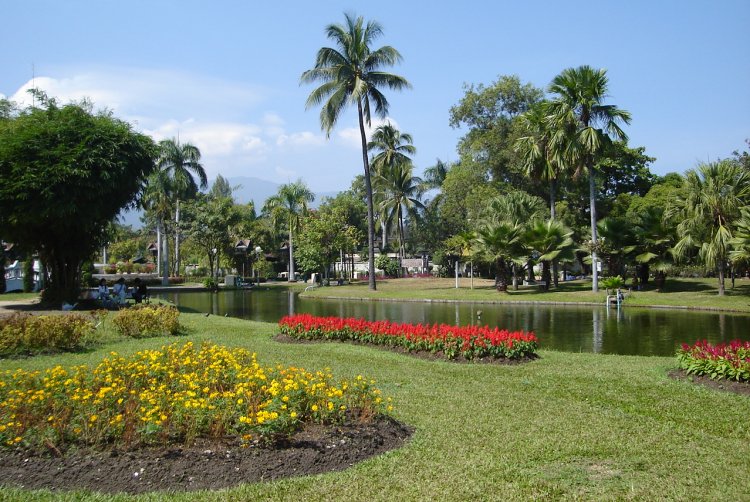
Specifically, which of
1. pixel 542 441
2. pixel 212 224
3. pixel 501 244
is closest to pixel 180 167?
pixel 212 224

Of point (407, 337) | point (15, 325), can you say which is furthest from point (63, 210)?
point (407, 337)

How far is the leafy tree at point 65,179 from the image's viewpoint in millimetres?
23609

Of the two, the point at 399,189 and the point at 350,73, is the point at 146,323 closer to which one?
the point at 350,73

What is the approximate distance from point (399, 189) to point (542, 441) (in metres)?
58.5

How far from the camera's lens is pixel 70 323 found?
531 inches

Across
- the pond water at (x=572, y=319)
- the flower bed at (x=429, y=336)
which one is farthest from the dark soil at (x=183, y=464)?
the pond water at (x=572, y=319)

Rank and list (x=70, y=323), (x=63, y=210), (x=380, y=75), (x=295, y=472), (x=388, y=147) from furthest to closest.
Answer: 1. (x=388, y=147)
2. (x=380, y=75)
3. (x=63, y=210)
4. (x=70, y=323)
5. (x=295, y=472)

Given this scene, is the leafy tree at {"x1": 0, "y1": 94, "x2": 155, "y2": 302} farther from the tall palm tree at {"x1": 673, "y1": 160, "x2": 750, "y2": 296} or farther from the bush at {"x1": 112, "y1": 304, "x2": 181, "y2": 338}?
the tall palm tree at {"x1": 673, "y1": 160, "x2": 750, "y2": 296}

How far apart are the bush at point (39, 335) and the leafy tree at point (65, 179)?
11.6 meters

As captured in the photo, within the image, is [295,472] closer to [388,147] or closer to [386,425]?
[386,425]

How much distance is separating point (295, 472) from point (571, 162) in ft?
112

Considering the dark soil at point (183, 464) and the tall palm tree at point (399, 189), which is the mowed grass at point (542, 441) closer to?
the dark soil at point (183, 464)

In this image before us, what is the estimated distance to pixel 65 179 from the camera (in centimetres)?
2373

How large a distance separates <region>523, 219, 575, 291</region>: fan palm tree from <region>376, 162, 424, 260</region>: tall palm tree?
25.6 m
